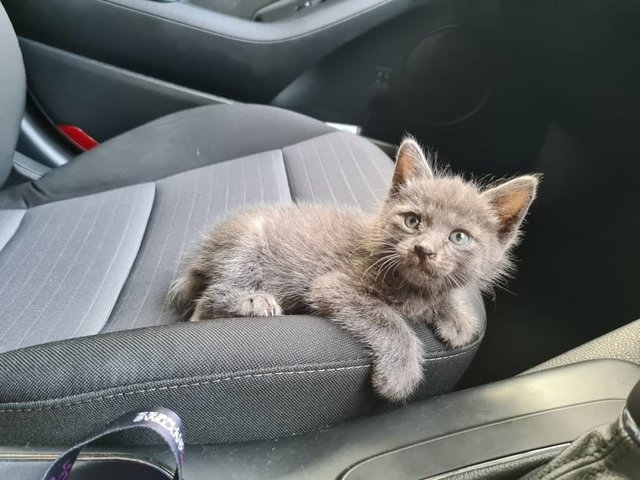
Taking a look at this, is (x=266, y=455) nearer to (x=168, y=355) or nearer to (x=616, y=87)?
(x=168, y=355)

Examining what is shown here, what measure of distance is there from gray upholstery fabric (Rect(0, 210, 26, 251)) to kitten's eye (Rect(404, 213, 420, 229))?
1108 millimetres

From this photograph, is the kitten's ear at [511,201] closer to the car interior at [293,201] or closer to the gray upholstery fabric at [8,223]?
the car interior at [293,201]

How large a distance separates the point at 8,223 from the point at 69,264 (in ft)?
1.19

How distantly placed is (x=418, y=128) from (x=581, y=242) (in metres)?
0.99

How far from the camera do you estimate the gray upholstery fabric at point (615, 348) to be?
3.45 ft

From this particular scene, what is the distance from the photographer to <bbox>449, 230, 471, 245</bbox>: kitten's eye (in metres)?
1.15

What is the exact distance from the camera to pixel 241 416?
85 centimetres

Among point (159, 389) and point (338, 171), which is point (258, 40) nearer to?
point (338, 171)

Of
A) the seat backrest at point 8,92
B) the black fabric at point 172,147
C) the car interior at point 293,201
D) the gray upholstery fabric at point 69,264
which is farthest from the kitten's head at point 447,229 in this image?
the seat backrest at point 8,92

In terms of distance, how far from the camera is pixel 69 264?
1.48 metres

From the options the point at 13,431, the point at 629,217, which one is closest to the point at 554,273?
the point at 629,217

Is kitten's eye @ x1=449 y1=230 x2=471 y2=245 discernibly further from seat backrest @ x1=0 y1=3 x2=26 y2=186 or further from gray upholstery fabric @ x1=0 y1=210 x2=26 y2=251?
seat backrest @ x1=0 y1=3 x2=26 y2=186

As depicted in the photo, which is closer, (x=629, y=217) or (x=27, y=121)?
(x=629, y=217)

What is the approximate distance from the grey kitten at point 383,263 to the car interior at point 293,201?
0.21 ft
